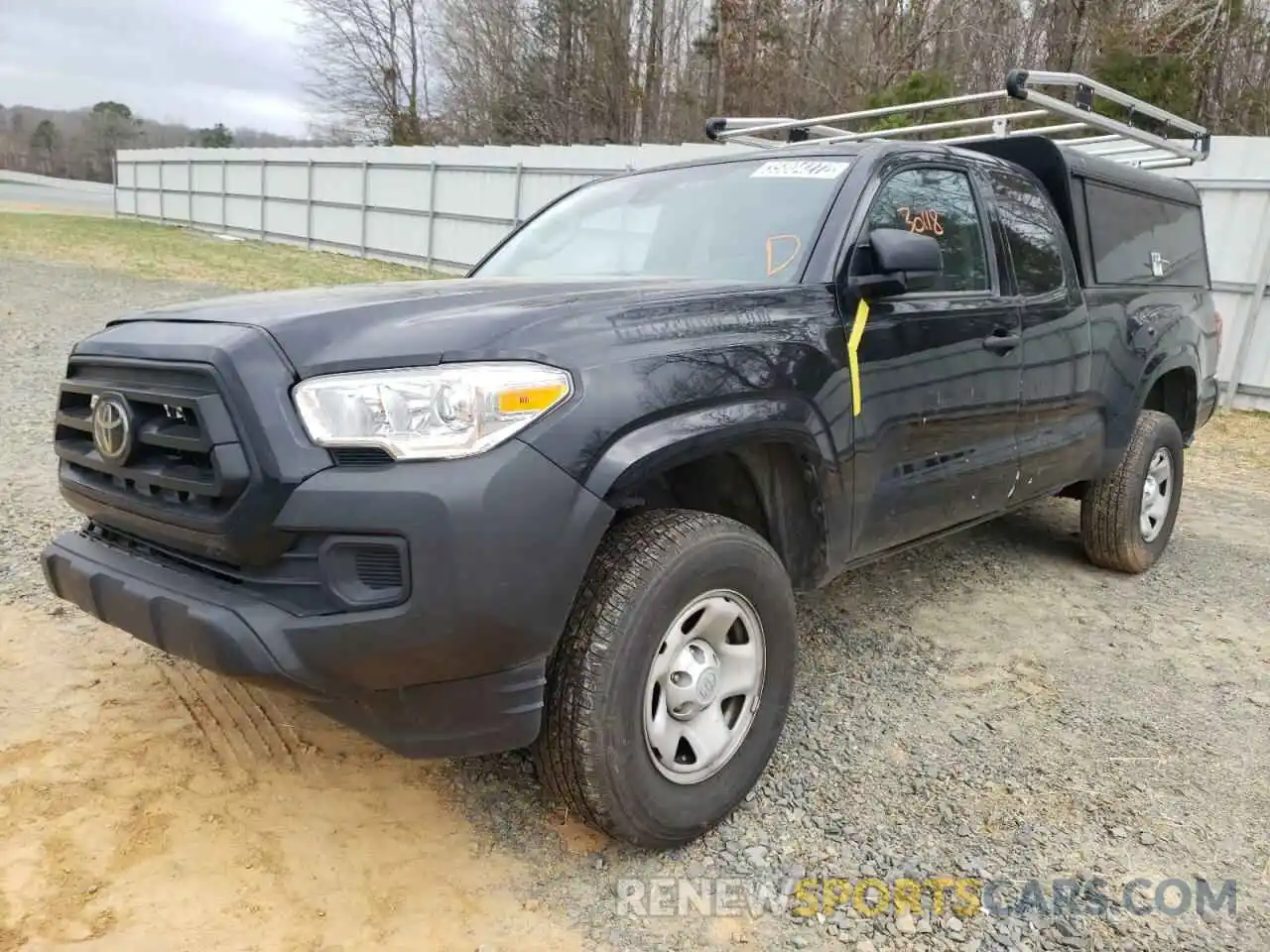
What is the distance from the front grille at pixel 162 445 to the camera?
2.00 metres

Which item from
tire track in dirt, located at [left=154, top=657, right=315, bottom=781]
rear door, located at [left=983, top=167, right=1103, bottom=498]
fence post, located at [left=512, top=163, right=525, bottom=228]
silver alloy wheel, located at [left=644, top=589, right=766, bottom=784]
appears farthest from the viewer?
fence post, located at [left=512, top=163, right=525, bottom=228]

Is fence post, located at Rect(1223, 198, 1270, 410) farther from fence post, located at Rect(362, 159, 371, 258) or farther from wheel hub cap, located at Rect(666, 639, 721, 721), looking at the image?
fence post, located at Rect(362, 159, 371, 258)

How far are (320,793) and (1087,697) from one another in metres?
2.67

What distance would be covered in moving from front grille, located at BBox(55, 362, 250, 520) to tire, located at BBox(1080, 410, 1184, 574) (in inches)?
163

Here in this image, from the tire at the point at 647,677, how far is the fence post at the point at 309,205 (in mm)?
26068

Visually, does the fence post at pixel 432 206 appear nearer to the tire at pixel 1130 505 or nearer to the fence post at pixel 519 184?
the fence post at pixel 519 184

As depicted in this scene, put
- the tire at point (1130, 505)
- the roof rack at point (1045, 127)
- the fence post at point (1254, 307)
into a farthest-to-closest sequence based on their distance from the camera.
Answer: the fence post at point (1254, 307) → the tire at point (1130, 505) → the roof rack at point (1045, 127)

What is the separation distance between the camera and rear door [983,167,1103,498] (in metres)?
3.78

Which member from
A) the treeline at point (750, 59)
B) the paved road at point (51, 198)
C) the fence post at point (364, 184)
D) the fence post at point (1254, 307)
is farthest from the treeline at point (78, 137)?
the fence post at point (1254, 307)

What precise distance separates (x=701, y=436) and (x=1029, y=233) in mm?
2361

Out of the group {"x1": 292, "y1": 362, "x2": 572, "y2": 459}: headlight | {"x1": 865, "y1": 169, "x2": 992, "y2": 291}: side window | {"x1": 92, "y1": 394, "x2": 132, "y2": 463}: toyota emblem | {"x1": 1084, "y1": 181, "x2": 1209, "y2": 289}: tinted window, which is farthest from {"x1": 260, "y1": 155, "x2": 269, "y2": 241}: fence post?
{"x1": 292, "y1": 362, "x2": 572, "y2": 459}: headlight

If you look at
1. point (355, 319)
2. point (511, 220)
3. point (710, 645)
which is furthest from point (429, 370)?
point (511, 220)

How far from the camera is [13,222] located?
93.7ft

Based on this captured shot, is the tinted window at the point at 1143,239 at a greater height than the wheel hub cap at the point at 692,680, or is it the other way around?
the tinted window at the point at 1143,239
